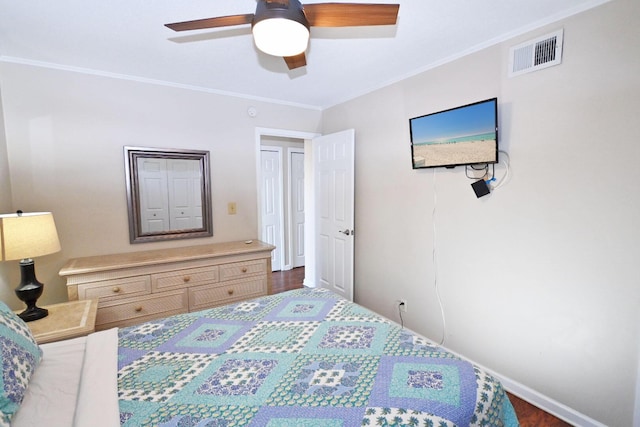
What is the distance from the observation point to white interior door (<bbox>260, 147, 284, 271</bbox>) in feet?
15.4

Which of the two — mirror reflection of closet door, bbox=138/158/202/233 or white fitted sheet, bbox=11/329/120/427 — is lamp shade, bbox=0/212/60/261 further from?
mirror reflection of closet door, bbox=138/158/202/233

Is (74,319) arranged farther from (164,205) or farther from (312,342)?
(312,342)

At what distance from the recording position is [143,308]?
7.94 ft

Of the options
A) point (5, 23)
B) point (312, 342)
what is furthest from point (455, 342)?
point (5, 23)

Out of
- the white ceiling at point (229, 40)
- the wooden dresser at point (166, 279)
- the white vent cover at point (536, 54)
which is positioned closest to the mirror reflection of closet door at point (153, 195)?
the wooden dresser at point (166, 279)

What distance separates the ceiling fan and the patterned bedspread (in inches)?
55.7

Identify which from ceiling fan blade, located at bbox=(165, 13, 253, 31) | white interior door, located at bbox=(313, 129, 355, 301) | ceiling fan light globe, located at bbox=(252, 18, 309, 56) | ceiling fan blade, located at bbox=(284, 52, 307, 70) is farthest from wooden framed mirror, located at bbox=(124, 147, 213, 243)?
ceiling fan light globe, located at bbox=(252, 18, 309, 56)

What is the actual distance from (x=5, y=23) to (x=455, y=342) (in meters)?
3.74

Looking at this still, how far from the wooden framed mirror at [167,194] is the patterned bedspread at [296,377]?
1.37 metres

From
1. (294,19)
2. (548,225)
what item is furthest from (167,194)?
(548,225)

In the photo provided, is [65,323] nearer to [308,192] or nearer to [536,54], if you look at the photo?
[308,192]

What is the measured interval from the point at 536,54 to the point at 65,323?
3.30m

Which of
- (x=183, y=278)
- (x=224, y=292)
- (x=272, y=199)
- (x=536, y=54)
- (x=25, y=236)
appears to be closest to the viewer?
(x=25, y=236)

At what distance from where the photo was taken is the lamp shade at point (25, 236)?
1.66 m
